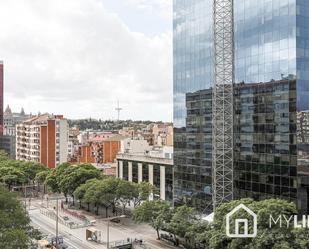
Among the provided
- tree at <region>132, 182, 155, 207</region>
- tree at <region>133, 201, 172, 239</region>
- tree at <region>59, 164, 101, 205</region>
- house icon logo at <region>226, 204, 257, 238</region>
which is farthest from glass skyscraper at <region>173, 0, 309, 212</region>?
tree at <region>59, 164, 101, 205</region>

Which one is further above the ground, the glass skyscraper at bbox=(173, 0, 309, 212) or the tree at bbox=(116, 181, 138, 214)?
the glass skyscraper at bbox=(173, 0, 309, 212)

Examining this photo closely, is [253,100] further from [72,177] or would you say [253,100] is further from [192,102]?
[72,177]

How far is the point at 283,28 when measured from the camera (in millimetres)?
46312

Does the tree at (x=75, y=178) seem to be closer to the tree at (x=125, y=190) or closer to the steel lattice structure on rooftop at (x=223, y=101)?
the tree at (x=125, y=190)

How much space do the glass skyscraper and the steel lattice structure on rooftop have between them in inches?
29.1

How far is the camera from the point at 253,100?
163 ft

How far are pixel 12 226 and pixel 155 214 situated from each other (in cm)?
1947

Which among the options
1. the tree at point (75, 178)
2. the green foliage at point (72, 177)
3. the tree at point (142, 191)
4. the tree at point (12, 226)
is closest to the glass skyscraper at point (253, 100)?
the tree at point (142, 191)

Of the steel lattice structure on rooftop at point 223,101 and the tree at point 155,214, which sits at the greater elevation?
the steel lattice structure on rooftop at point 223,101

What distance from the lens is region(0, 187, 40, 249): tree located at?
30.0m

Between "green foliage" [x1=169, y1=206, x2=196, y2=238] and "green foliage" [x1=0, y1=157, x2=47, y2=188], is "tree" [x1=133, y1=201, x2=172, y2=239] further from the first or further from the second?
"green foliage" [x1=0, y1=157, x2=47, y2=188]

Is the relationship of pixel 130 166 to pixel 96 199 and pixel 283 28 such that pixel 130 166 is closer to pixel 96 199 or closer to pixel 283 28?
pixel 96 199

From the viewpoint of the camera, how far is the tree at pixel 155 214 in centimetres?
5016

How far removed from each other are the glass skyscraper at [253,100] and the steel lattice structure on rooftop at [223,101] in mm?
739
